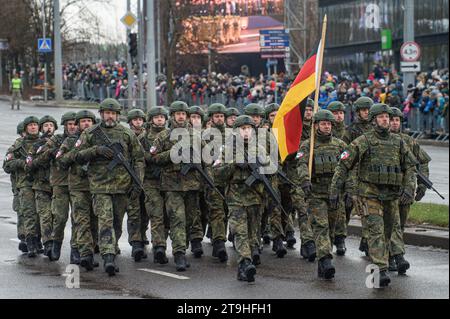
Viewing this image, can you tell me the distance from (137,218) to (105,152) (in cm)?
169

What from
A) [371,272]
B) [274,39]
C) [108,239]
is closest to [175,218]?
[108,239]

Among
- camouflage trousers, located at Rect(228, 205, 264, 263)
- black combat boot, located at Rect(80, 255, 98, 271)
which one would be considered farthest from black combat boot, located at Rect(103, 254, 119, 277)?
camouflage trousers, located at Rect(228, 205, 264, 263)

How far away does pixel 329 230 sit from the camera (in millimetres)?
12711

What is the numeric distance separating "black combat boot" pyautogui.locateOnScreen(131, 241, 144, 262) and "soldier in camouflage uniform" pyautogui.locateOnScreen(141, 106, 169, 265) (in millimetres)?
170

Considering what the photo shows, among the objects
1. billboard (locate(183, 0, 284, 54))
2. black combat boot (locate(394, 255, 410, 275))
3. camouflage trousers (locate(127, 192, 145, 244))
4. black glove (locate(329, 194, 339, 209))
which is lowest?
black combat boot (locate(394, 255, 410, 275))

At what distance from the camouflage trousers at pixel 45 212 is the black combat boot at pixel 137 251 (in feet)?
3.69

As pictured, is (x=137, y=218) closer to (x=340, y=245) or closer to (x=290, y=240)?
(x=290, y=240)

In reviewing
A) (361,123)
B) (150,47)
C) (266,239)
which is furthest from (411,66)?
(361,123)

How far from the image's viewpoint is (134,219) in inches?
561

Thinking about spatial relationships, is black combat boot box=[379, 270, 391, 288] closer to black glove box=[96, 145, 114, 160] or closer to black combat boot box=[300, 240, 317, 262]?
black combat boot box=[300, 240, 317, 262]

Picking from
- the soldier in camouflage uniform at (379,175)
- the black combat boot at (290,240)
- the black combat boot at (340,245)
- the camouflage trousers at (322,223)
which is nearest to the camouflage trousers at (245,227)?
the camouflage trousers at (322,223)

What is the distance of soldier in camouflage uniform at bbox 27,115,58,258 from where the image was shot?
14.4 meters

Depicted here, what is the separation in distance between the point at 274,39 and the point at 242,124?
929 inches
